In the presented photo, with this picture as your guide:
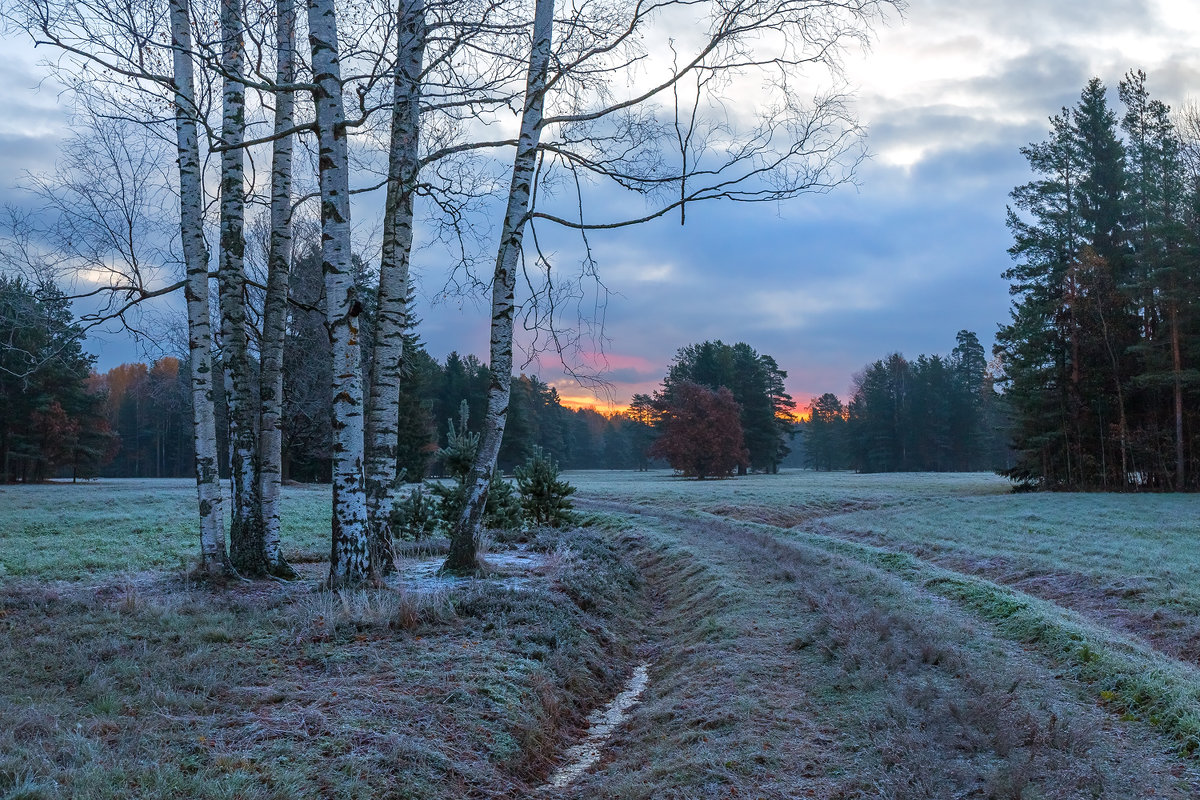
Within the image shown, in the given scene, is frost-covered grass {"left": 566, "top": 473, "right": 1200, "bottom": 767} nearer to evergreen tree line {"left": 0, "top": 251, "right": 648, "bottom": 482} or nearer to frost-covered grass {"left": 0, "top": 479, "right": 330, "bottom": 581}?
evergreen tree line {"left": 0, "top": 251, "right": 648, "bottom": 482}

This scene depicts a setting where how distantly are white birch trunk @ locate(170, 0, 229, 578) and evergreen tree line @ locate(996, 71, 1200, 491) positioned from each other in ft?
115

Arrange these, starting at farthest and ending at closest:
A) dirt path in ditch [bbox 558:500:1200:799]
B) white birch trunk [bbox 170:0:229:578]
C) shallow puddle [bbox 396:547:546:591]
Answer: white birch trunk [bbox 170:0:229:578], shallow puddle [bbox 396:547:546:591], dirt path in ditch [bbox 558:500:1200:799]

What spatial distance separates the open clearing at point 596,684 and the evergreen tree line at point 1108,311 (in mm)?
23948

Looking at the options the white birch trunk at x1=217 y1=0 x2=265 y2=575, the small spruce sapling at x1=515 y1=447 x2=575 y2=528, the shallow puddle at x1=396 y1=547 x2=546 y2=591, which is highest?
the white birch trunk at x1=217 y1=0 x2=265 y2=575

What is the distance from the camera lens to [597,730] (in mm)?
6199

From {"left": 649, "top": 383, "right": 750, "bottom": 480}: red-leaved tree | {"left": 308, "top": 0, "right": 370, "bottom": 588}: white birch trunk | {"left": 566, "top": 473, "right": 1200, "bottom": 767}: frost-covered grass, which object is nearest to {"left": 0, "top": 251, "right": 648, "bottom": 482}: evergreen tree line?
{"left": 308, "top": 0, "right": 370, "bottom": 588}: white birch trunk

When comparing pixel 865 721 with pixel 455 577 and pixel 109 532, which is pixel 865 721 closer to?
pixel 455 577

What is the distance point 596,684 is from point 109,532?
1581 centimetres

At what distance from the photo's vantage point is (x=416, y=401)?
4750 centimetres

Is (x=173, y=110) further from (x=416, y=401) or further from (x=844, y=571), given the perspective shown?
(x=416, y=401)

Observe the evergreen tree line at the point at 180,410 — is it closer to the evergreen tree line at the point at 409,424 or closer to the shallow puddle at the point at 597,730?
the evergreen tree line at the point at 409,424

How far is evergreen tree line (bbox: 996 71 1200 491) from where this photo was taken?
30.2 meters

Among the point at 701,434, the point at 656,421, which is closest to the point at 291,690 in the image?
the point at 701,434

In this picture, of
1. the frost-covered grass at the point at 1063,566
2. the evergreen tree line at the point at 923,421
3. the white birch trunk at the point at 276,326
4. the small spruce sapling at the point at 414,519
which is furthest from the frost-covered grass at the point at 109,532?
the evergreen tree line at the point at 923,421
